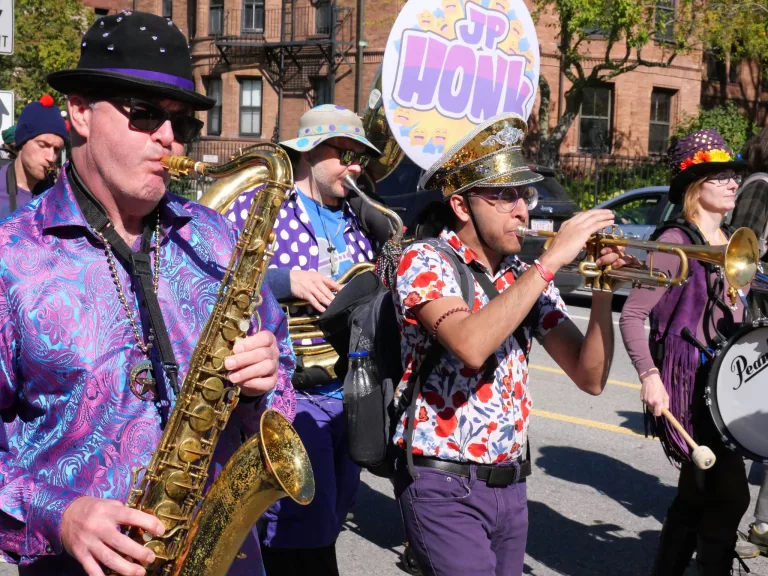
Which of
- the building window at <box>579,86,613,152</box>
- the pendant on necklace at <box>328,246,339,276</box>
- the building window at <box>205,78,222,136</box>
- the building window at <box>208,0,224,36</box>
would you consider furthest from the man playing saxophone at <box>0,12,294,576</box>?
the building window at <box>205,78,222,136</box>

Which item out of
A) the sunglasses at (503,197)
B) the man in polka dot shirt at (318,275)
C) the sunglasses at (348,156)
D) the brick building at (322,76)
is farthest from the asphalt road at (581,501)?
the brick building at (322,76)

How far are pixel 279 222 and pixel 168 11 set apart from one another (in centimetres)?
3270

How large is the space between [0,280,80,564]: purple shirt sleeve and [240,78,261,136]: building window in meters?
30.9

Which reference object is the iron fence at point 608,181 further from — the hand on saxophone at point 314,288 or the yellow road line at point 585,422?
the hand on saxophone at point 314,288

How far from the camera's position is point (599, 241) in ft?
9.63

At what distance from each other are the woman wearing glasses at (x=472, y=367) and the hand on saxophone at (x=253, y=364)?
734 millimetres

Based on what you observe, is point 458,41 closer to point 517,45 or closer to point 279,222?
point 517,45

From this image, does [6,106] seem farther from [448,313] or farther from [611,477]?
[448,313]

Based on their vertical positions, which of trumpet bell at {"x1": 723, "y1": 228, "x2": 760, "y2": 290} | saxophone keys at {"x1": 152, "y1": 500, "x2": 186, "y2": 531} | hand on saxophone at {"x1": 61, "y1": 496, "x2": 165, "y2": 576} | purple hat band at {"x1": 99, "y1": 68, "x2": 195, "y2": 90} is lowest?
saxophone keys at {"x1": 152, "y1": 500, "x2": 186, "y2": 531}

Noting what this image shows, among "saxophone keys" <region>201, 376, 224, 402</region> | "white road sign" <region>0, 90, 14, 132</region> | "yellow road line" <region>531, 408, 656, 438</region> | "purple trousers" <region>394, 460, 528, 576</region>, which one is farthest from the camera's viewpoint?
"white road sign" <region>0, 90, 14, 132</region>

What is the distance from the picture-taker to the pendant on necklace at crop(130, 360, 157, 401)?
80.7 inches

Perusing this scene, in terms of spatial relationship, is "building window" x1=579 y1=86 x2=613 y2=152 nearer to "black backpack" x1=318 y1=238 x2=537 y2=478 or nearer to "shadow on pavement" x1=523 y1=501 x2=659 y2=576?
"shadow on pavement" x1=523 y1=501 x2=659 y2=576

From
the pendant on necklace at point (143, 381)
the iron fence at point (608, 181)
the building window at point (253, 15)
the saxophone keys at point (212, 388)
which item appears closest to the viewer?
the pendant on necklace at point (143, 381)

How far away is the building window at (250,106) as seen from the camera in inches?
1275
